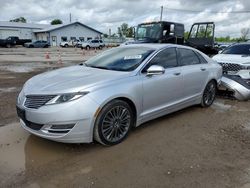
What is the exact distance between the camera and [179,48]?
534cm

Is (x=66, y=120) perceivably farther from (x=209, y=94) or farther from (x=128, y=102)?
(x=209, y=94)

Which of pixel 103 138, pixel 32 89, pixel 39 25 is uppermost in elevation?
pixel 39 25

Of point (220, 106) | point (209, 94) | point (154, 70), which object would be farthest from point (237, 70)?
point (154, 70)

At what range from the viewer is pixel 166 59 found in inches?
195

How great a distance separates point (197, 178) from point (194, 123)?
209 centimetres

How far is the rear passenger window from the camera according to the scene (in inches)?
209

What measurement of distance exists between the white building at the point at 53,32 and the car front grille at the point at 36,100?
56.5 m

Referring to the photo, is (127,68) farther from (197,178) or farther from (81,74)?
(197,178)

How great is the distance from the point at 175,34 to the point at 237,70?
877 centimetres

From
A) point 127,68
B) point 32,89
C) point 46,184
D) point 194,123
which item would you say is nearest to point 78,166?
point 46,184

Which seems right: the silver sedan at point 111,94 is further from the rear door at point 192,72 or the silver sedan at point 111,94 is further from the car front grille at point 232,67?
the car front grille at point 232,67

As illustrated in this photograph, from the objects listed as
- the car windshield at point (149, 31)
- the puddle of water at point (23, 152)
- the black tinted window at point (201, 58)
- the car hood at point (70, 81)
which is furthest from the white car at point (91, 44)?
the puddle of water at point (23, 152)

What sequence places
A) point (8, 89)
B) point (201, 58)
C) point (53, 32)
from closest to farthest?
1. point (201, 58)
2. point (8, 89)
3. point (53, 32)

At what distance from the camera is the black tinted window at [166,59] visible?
4.70 metres
